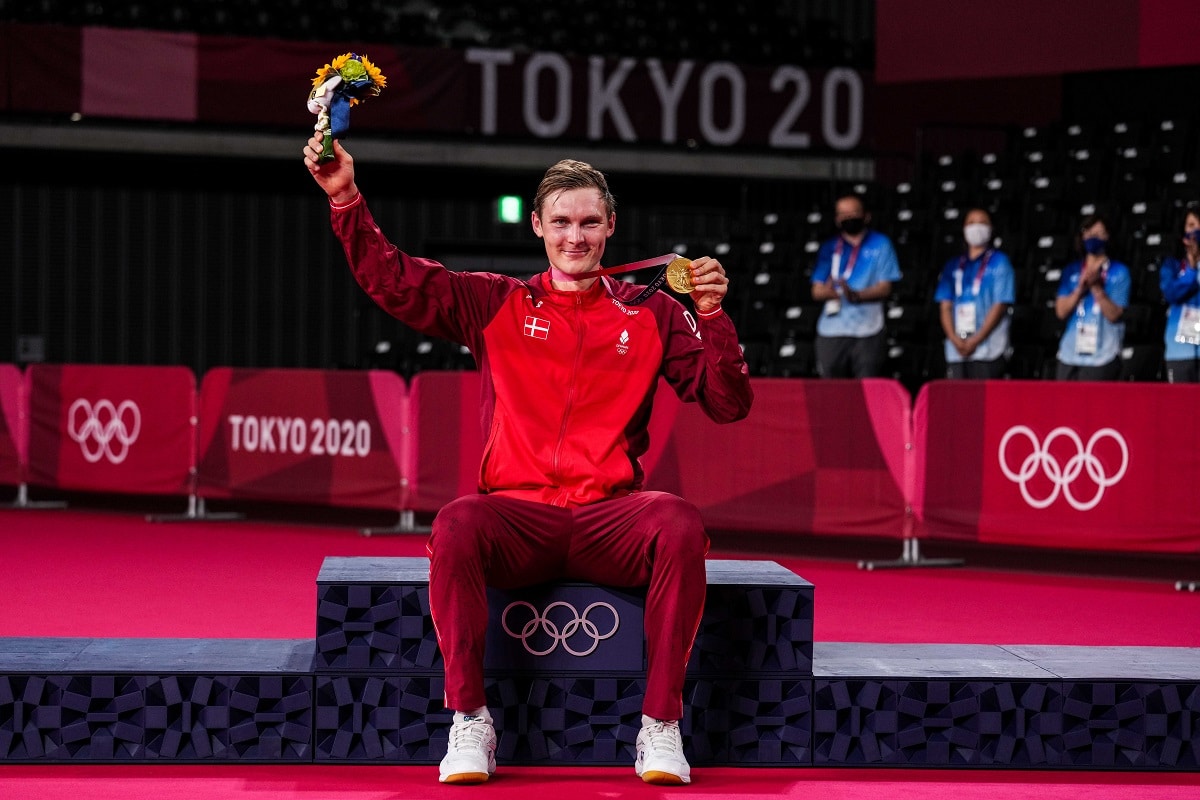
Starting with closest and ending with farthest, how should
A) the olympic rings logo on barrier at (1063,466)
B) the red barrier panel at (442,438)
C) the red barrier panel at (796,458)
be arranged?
the olympic rings logo on barrier at (1063,466) → the red barrier panel at (796,458) → the red barrier panel at (442,438)

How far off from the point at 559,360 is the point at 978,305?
6.69 metres

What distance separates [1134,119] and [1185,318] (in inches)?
290

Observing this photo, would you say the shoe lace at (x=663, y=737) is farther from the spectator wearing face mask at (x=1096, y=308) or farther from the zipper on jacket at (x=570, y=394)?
the spectator wearing face mask at (x=1096, y=308)

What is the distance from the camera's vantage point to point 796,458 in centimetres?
895

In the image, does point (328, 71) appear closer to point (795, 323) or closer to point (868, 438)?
point (868, 438)

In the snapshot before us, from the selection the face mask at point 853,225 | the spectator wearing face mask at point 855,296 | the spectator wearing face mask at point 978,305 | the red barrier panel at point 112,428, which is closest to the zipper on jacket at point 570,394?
the spectator wearing face mask at point 855,296

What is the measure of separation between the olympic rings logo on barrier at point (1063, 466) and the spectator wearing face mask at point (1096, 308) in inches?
81.3

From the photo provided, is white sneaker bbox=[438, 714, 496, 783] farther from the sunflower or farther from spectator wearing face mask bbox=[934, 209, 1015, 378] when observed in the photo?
spectator wearing face mask bbox=[934, 209, 1015, 378]

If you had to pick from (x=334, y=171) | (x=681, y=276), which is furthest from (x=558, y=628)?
(x=334, y=171)

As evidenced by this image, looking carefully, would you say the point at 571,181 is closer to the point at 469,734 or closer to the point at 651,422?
the point at 469,734

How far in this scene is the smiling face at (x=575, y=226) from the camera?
423 centimetres

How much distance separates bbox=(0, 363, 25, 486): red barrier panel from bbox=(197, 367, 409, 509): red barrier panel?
1773 mm

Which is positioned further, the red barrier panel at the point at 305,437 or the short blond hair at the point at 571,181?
the red barrier panel at the point at 305,437

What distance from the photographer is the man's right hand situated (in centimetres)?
395
